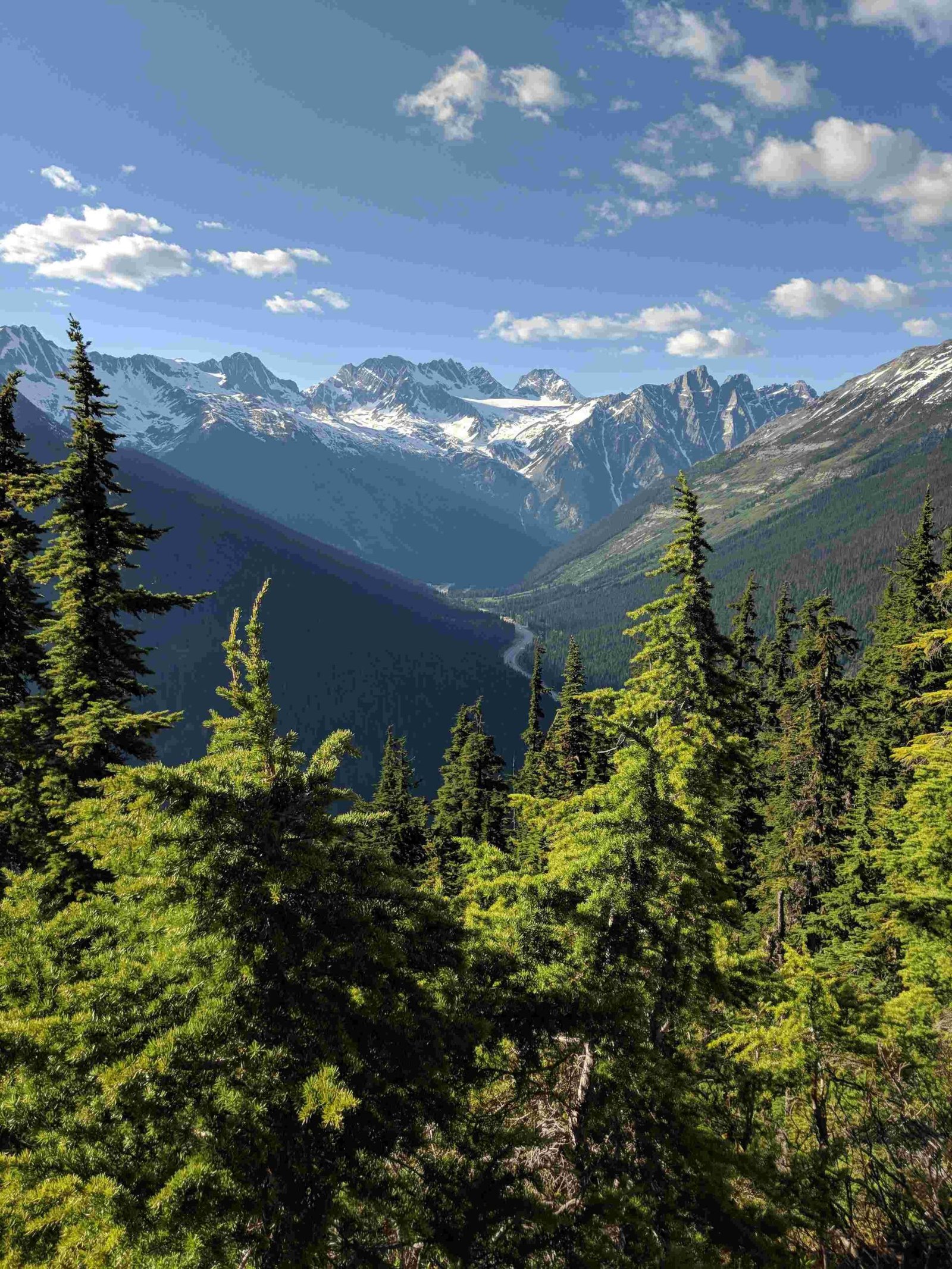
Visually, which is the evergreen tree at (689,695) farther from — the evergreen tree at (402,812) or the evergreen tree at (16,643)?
the evergreen tree at (402,812)

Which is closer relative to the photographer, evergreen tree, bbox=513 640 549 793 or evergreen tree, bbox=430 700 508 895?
evergreen tree, bbox=430 700 508 895

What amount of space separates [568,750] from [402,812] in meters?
16.0

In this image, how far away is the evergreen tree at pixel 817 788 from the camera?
37.8m

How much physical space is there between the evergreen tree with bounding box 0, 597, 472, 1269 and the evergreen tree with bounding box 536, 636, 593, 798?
4534cm

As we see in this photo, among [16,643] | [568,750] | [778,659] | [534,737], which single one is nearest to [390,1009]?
[16,643]

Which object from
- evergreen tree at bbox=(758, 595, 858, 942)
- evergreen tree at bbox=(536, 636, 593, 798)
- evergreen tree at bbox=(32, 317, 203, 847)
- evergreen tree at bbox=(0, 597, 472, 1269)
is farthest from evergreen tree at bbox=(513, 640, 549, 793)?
evergreen tree at bbox=(0, 597, 472, 1269)

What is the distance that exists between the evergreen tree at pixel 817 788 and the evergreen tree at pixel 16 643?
119 ft

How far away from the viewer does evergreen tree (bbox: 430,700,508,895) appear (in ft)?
181

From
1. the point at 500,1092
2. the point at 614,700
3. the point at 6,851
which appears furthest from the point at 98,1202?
the point at 614,700

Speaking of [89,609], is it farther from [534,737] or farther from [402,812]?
[534,737]

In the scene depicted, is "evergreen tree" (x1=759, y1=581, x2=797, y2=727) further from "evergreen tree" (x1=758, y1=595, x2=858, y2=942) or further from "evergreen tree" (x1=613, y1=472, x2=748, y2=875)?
"evergreen tree" (x1=613, y1=472, x2=748, y2=875)

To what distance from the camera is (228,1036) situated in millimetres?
6961

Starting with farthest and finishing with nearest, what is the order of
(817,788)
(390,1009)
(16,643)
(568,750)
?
1. (568,750)
2. (817,788)
3. (16,643)
4. (390,1009)

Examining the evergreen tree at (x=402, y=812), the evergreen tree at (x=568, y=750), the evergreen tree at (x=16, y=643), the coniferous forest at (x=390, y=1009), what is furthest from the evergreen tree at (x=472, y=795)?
the evergreen tree at (x=16, y=643)
